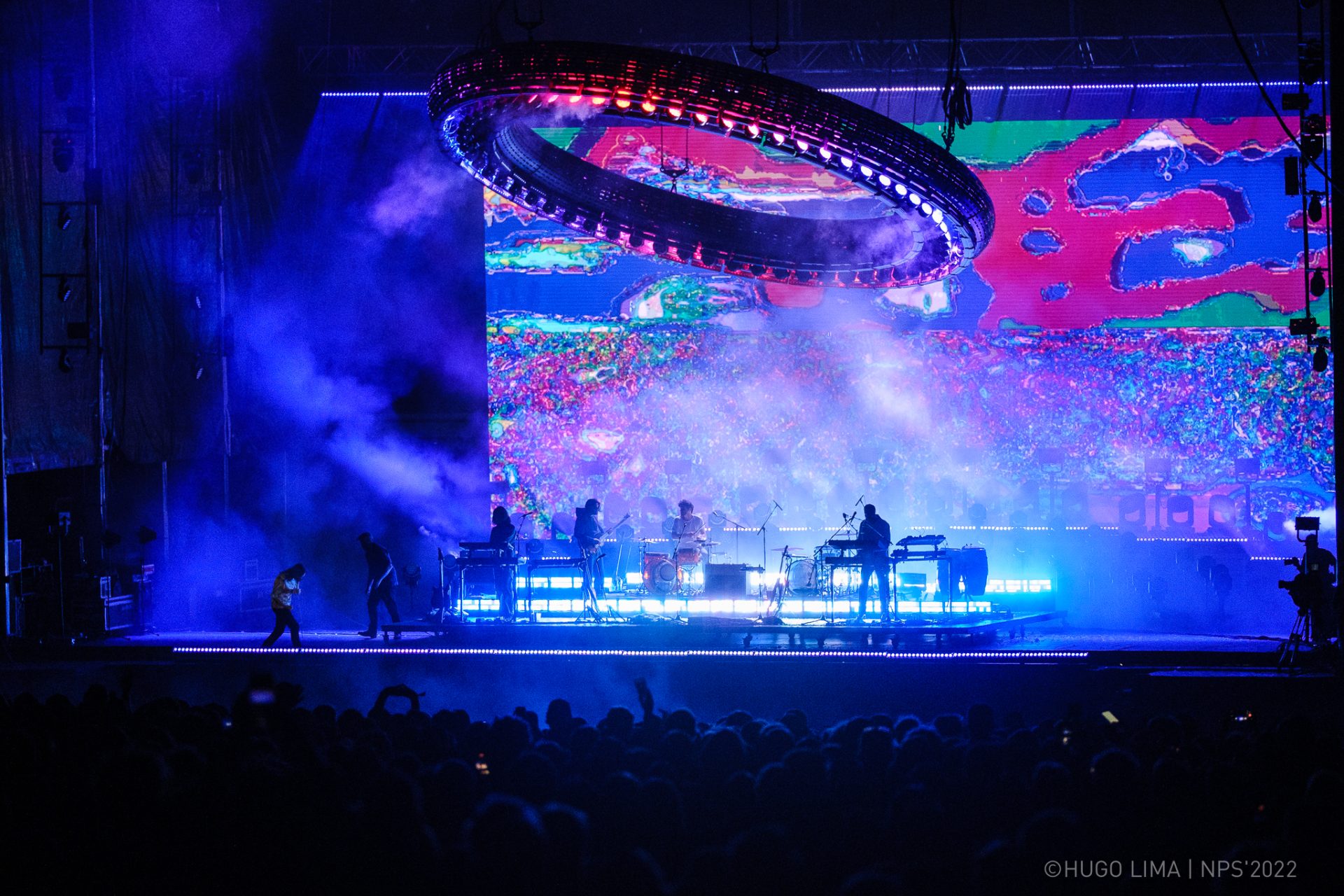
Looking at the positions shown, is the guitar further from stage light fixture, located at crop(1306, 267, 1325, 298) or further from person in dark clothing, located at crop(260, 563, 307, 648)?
stage light fixture, located at crop(1306, 267, 1325, 298)

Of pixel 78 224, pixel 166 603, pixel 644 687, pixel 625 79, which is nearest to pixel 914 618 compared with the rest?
pixel 644 687

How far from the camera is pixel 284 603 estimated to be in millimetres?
12984

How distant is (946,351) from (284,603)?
408 inches

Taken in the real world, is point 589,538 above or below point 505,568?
above

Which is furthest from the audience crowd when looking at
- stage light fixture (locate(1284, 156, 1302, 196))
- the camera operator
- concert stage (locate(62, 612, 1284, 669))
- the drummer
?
the drummer

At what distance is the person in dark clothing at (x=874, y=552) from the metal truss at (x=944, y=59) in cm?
665

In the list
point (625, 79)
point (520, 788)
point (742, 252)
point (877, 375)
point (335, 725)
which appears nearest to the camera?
point (520, 788)

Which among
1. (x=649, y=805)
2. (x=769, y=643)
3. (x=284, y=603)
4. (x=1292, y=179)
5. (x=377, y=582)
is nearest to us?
(x=649, y=805)

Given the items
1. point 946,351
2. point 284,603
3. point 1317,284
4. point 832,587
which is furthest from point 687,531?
point 1317,284

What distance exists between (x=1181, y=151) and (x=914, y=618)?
29.8ft

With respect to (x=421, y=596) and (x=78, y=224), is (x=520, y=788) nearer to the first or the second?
(x=78, y=224)

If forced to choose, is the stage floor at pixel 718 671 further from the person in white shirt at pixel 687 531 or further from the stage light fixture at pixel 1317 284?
the stage light fixture at pixel 1317 284

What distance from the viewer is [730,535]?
57.8 ft

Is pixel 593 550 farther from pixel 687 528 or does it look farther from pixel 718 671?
pixel 718 671
